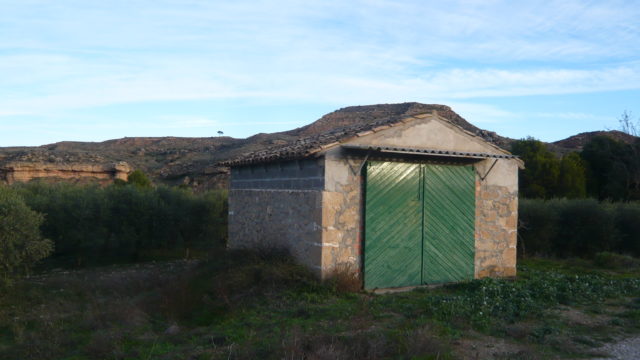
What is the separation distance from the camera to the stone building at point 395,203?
9.95m

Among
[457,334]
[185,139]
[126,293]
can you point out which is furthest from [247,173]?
[185,139]

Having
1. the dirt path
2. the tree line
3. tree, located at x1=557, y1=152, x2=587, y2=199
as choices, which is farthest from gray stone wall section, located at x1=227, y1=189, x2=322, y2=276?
tree, located at x1=557, y1=152, x2=587, y2=199

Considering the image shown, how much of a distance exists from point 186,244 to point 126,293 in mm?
6640

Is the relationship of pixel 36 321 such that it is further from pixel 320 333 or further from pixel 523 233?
pixel 523 233

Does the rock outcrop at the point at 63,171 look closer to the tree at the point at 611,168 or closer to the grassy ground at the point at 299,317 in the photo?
the grassy ground at the point at 299,317

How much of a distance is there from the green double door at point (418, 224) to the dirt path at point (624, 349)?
4220mm

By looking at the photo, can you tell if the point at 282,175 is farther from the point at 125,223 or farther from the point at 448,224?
the point at 125,223

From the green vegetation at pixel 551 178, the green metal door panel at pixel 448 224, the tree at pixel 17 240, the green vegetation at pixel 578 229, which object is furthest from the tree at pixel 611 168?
the tree at pixel 17 240

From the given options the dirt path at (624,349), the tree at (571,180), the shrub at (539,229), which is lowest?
the dirt path at (624,349)

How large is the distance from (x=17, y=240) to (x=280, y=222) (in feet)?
17.9

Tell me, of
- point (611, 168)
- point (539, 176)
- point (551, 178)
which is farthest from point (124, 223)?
point (611, 168)

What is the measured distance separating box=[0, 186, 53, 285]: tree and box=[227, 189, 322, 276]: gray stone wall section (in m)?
4.21

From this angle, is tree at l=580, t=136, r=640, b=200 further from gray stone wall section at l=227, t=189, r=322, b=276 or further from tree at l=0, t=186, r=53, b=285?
tree at l=0, t=186, r=53, b=285

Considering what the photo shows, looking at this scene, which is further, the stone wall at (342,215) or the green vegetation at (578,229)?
the green vegetation at (578,229)
